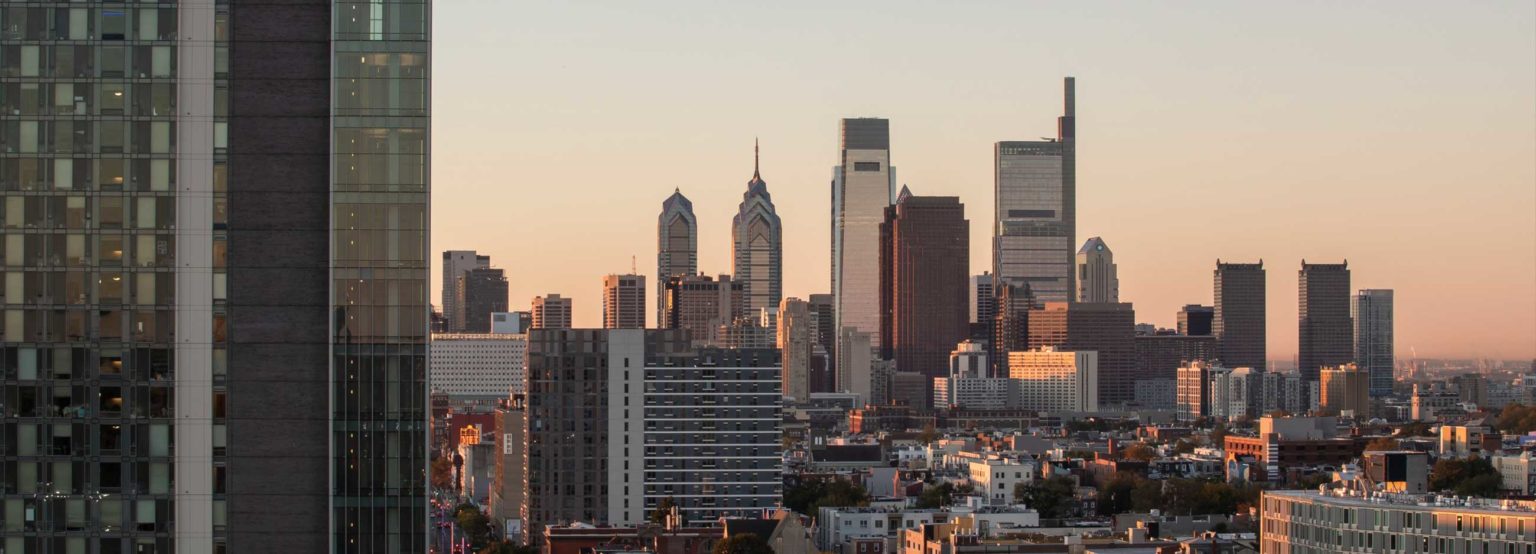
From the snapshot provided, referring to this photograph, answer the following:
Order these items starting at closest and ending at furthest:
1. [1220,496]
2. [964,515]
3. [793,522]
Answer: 1. [793,522]
2. [964,515]
3. [1220,496]

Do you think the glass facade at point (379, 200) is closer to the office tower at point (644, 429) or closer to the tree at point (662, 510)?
the tree at point (662, 510)

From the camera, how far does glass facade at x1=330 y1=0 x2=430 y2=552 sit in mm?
56625

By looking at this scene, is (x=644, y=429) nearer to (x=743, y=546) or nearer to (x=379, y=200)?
(x=743, y=546)

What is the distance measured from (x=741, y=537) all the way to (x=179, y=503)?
246ft

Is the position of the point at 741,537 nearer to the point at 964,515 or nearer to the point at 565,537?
the point at 565,537

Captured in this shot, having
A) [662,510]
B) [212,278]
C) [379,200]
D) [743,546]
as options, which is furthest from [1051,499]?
[212,278]

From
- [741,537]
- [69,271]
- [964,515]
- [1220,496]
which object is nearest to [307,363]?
[69,271]

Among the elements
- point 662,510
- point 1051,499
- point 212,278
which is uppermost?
point 212,278

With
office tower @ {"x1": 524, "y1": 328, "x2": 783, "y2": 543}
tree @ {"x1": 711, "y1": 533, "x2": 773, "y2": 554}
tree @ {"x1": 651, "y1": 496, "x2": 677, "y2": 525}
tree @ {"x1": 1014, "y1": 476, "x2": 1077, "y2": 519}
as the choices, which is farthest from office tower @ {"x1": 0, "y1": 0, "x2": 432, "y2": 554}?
tree @ {"x1": 1014, "y1": 476, "x2": 1077, "y2": 519}

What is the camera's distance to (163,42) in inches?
2256

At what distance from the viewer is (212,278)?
57219mm

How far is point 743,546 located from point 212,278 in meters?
74.3

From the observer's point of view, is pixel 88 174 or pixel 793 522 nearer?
pixel 88 174

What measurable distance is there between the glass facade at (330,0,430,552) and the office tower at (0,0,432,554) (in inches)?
2.0
